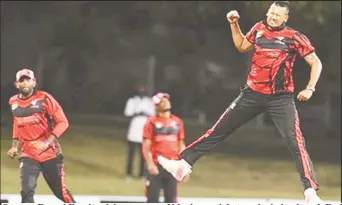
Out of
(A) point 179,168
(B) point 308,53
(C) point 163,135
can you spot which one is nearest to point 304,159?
(B) point 308,53

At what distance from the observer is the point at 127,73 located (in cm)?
3350

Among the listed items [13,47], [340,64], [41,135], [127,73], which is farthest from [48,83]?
[41,135]

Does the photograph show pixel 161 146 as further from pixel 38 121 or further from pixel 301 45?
pixel 301 45

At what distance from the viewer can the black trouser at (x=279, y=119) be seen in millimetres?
7359

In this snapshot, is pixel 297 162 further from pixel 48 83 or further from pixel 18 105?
pixel 48 83

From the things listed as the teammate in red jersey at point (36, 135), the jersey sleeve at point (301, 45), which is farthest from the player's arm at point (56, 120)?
the jersey sleeve at point (301, 45)

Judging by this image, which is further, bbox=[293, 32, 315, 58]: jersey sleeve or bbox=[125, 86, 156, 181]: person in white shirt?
bbox=[125, 86, 156, 181]: person in white shirt

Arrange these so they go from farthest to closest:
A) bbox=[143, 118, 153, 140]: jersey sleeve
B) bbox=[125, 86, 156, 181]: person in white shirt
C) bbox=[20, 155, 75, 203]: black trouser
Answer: bbox=[125, 86, 156, 181]: person in white shirt → bbox=[143, 118, 153, 140]: jersey sleeve → bbox=[20, 155, 75, 203]: black trouser

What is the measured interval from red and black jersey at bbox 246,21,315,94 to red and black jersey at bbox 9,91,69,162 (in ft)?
7.93

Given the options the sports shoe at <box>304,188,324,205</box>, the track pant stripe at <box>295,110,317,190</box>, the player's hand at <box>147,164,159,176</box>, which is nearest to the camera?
the sports shoe at <box>304,188,324,205</box>

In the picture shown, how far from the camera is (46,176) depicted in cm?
915

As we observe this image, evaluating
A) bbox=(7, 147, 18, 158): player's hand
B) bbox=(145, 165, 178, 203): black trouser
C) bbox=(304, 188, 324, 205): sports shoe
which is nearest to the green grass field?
bbox=(145, 165, 178, 203): black trouser

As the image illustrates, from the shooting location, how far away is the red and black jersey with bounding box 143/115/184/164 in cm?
1054

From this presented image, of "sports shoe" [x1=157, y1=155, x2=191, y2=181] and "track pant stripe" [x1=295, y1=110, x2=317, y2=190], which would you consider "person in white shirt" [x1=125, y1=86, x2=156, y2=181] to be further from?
"track pant stripe" [x1=295, y1=110, x2=317, y2=190]
